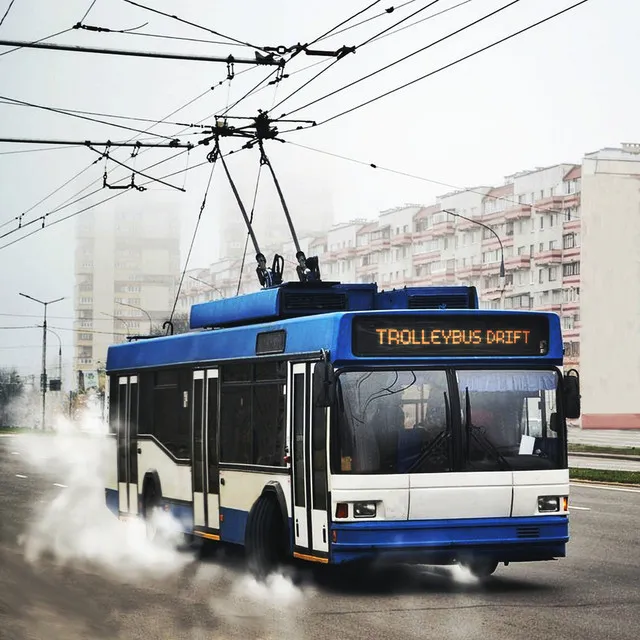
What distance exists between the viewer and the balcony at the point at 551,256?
365 ft

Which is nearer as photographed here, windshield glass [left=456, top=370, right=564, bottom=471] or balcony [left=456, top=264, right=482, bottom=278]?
windshield glass [left=456, top=370, right=564, bottom=471]

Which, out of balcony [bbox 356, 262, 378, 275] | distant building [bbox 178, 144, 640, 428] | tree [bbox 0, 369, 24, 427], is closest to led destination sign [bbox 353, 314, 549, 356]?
distant building [bbox 178, 144, 640, 428]

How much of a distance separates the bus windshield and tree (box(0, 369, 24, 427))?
445 ft

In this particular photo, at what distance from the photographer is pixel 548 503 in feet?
40.5

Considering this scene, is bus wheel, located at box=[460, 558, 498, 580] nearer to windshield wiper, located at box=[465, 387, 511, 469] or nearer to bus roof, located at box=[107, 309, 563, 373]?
windshield wiper, located at box=[465, 387, 511, 469]

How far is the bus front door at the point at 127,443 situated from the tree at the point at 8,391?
129 meters

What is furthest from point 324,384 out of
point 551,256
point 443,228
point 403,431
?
point 443,228

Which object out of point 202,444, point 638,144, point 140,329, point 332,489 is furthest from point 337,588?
point 140,329

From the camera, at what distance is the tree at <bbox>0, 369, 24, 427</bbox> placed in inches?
5763

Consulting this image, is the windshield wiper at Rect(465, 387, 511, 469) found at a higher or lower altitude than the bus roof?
lower

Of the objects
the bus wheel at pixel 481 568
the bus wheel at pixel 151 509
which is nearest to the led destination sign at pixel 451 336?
the bus wheel at pixel 481 568

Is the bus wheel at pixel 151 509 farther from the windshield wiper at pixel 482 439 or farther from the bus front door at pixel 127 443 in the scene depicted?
the windshield wiper at pixel 482 439

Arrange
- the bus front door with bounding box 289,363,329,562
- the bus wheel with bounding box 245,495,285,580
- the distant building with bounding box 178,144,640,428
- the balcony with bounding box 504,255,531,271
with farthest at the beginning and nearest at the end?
the balcony with bounding box 504,255,531,271 < the distant building with bounding box 178,144,640,428 < the bus wheel with bounding box 245,495,285,580 < the bus front door with bounding box 289,363,329,562

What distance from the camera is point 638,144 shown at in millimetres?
106625
